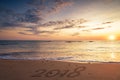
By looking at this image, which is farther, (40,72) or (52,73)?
(40,72)

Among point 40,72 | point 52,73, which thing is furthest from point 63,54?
point 52,73

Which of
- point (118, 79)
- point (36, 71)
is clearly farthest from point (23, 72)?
point (118, 79)

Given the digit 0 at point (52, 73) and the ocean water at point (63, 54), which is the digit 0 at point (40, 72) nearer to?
the digit 0 at point (52, 73)

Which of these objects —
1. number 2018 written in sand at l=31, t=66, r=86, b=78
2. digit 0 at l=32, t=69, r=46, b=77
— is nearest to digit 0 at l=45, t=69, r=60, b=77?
number 2018 written in sand at l=31, t=66, r=86, b=78

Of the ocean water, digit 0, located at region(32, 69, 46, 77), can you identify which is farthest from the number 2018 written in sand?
the ocean water

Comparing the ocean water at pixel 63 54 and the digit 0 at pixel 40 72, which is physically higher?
the digit 0 at pixel 40 72

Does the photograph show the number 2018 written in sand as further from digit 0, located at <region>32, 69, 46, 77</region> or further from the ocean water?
the ocean water

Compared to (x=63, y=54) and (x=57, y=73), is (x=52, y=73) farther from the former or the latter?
(x=63, y=54)

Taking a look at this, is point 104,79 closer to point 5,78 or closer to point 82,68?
point 82,68

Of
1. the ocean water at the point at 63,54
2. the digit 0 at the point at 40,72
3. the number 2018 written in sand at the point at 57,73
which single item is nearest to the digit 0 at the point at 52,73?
the number 2018 written in sand at the point at 57,73

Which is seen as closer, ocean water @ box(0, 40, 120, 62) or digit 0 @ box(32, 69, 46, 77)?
digit 0 @ box(32, 69, 46, 77)

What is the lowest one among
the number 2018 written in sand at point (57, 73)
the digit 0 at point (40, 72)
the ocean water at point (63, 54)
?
the ocean water at point (63, 54)

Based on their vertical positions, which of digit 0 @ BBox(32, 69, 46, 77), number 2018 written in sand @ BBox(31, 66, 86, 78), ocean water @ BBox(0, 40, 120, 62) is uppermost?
digit 0 @ BBox(32, 69, 46, 77)

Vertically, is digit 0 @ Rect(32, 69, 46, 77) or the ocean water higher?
digit 0 @ Rect(32, 69, 46, 77)
